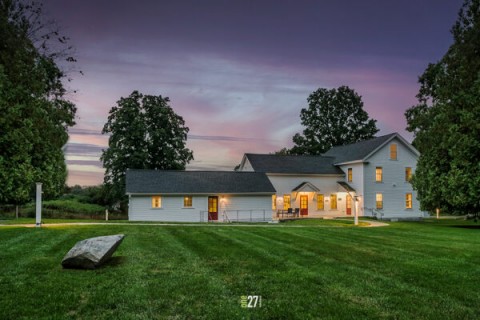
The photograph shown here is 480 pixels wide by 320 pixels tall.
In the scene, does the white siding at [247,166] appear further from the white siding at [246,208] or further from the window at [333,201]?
the window at [333,201]

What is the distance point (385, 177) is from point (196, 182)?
690 inches

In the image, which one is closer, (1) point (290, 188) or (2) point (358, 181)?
(2) point (358, 181)

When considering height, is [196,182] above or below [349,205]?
above

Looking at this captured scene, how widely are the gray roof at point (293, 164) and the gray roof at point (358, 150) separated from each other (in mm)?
1214

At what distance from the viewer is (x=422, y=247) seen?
1240 centimetres

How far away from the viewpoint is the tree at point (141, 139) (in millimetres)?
40625

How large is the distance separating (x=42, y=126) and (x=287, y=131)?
143 ft

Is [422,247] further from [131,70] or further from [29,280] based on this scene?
[131,70]

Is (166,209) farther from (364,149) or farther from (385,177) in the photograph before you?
(385,177)

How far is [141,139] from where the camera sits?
4169 centimetres

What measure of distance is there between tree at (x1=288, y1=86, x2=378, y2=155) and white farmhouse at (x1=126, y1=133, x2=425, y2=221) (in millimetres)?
16721

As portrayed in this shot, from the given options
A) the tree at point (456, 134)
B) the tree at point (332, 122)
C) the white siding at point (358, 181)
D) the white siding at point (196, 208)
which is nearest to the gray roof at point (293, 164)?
the white siding at point (358, 181)

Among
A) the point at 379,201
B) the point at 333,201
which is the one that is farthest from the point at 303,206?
the point at 379,201

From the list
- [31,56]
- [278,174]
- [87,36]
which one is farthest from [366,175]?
[31,56]
